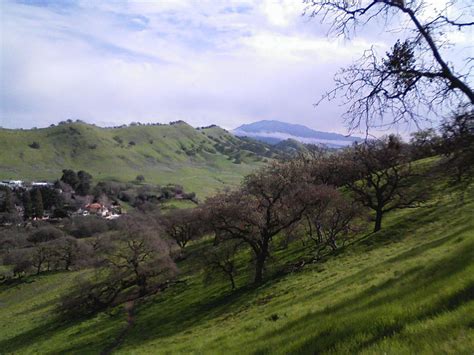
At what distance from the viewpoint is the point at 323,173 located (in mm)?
69562

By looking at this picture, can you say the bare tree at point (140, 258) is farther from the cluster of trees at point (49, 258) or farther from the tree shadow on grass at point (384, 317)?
the tree shadow on grass at point (384, 317)

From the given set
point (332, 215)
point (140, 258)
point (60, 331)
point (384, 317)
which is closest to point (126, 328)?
point (60, 331)

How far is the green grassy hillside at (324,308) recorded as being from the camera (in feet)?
28.4

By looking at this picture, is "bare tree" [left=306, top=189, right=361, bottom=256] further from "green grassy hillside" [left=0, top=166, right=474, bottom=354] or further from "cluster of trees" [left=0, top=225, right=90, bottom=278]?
"cluster of trees" [left=0, top=225, right=90, bottom=278]

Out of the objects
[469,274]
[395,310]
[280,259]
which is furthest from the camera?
[280,259]

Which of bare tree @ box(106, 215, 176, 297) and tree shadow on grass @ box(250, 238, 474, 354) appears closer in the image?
tree shadow on grass @ box(250, 238, 474, 354)

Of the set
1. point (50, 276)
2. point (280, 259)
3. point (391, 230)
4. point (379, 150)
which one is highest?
point (379, 150)

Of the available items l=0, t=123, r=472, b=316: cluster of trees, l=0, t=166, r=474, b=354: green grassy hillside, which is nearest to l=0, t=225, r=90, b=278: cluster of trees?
l=0, t=166, r=474, b=354: green grassy hillside

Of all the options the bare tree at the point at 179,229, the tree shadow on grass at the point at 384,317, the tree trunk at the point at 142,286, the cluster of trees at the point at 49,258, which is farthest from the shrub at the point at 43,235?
the tree shadow on grass at the point at 384,317

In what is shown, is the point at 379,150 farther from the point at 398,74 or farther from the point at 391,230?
the point at 398,74

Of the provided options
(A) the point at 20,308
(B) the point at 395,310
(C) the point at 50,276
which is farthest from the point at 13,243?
(B) the point at 395,310

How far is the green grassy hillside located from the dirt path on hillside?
1.07 ft

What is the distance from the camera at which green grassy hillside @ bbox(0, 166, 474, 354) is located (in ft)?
28.4

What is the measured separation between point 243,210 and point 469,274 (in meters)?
27.6
